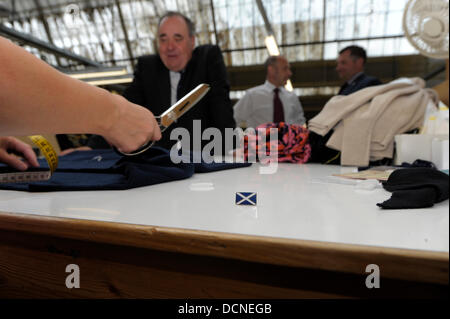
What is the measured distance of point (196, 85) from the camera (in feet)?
5.61

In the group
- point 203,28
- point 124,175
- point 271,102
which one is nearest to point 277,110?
point 271,102

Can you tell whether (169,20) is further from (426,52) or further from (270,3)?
(270,3)

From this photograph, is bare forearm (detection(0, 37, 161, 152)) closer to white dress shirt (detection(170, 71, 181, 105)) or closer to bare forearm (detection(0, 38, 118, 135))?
bare forearm (detection(0, 38, 118, 135))

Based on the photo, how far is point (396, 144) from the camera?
38.8 inches

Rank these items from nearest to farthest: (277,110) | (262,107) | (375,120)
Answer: (375,120) → (277,110) → (262,107)

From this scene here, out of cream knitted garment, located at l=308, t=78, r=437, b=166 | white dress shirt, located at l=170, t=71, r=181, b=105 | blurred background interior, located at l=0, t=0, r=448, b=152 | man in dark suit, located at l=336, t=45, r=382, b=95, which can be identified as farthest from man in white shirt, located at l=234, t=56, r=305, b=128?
blurred background interior, located at l=0, t=0, r=448, b=152

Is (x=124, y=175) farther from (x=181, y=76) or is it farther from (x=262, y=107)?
(x=262, y=107)

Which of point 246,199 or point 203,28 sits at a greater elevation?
point 203,28

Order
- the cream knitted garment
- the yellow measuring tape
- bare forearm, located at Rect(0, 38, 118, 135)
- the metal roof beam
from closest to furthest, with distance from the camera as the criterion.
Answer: bare forearm, located at Rect(0, 38, 118, 135)
the yellow measuring tape
the cream knitted garment
the metal roof beam

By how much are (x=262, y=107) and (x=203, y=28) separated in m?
4.14

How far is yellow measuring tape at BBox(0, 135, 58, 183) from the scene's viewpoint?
2.62 feet

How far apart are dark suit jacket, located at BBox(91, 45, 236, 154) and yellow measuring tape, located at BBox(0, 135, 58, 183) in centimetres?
83
